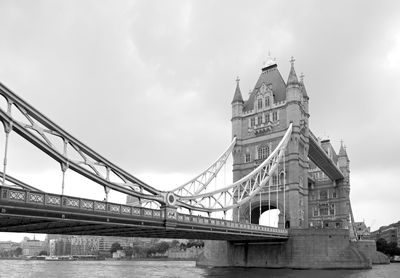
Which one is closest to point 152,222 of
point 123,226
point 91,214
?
point 123,226

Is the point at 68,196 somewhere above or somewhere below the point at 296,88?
below

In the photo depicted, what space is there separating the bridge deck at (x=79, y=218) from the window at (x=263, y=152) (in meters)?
25.8

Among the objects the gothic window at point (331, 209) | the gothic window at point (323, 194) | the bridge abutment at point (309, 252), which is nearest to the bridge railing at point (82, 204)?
the bridge abutment at point (309, 252)

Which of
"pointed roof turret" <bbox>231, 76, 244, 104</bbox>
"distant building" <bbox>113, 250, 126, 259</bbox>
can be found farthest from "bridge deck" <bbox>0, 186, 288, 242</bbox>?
"distant building" <bbox>113, 250, 126, 259</bbox>

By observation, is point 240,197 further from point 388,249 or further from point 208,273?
point 388,249

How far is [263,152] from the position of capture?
6281 cm

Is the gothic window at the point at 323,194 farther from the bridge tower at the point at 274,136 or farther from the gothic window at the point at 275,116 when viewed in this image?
the gothic window at the point at 275,116

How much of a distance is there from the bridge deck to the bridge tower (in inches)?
912

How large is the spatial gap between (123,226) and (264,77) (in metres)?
45.0

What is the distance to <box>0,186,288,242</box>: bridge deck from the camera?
21.7m

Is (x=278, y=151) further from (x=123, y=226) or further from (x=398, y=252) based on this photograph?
(x=398, y=252)

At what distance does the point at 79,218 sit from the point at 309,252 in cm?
3441

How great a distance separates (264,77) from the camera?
224ft

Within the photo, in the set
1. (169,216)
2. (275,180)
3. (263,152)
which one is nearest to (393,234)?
(275,180)
